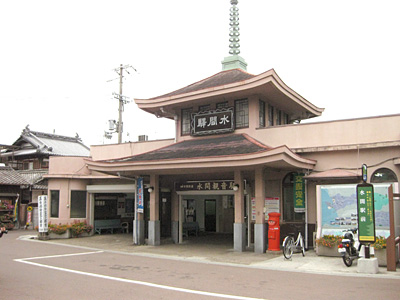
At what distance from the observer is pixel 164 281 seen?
32.6 ft

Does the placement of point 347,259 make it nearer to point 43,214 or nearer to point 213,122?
point 213,122

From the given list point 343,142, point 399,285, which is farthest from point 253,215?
point 399,285

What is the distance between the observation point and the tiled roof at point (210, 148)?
1476 centimetres

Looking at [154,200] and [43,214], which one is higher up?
[154,200]

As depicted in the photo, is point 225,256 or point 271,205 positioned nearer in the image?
point 225,256

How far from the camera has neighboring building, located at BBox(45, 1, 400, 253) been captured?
14336 mm


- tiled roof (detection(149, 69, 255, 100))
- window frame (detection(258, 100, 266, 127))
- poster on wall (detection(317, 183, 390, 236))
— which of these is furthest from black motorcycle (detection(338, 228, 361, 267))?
tiled roof (detection(149, 69, 255, 100))

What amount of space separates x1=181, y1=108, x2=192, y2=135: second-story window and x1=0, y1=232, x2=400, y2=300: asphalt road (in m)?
6.87

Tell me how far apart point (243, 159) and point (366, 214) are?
434 centimetres

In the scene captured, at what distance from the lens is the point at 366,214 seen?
11.3m

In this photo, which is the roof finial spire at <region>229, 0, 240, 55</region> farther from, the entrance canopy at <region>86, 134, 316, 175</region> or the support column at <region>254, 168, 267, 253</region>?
the support column at <region>254, 168, 267, 253</region>

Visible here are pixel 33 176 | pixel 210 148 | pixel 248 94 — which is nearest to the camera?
pixel 210 148

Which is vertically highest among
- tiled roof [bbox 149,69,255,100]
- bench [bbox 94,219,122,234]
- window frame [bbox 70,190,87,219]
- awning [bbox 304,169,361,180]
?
tiled roof [bbox 149,69,255,100]

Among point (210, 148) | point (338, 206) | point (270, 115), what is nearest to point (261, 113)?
point (270, 115)
